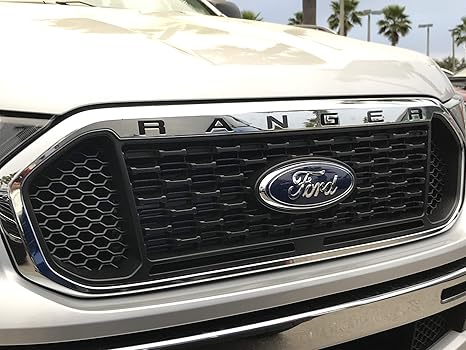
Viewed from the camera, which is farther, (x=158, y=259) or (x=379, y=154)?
(x=379, y=154)

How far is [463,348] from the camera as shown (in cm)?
233

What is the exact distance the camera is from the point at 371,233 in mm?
2174

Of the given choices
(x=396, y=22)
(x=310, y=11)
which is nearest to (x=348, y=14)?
(x=396, y=22)

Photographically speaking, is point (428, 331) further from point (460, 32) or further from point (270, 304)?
→ point (460, 32)

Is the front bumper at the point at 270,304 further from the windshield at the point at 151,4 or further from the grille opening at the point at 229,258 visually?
the windshield at the point at 151,4

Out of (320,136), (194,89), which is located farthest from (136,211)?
(320,136)

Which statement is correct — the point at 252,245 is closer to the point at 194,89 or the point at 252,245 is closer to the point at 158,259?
the point at 158,259

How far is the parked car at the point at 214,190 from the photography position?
1629mm

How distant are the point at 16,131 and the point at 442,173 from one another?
1522 millimetres

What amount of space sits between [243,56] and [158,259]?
0.68 meters

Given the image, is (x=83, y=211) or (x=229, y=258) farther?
(x=229, y=258)

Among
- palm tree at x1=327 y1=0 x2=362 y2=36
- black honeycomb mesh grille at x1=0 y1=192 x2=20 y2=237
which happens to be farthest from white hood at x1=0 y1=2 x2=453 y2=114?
palm tree at x1=327 y1=0 x2=362 y2=36

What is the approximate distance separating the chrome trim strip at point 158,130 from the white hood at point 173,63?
35 millimetres

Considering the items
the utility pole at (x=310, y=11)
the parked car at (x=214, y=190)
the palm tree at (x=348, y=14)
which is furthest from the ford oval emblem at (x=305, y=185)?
the palm tree at (x=348, y=14)
